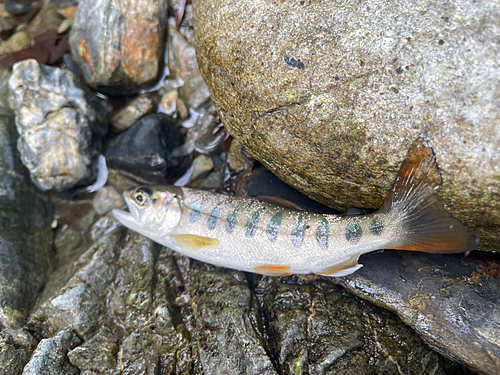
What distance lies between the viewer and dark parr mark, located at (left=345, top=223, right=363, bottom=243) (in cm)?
305

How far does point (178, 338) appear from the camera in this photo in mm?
3627

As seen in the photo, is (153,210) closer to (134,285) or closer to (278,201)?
(134,285)

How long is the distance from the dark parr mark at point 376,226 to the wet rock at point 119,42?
146 inches

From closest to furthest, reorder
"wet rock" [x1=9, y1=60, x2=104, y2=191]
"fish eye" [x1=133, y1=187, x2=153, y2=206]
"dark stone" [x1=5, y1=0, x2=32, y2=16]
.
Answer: "fish eye" [x1=133, y1=187, x2=153, y2=206] → "wet rock" [x1=9, y1=60, x2=104, y2=191] → "dark stone" [x1=5, y1=0, x2=32, y2=16]

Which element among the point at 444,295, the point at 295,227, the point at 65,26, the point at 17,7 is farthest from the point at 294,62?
the point at 17,7

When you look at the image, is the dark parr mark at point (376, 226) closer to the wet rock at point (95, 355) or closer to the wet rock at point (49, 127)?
the wet rock at point (95, 355)

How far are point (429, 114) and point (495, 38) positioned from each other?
684 mm

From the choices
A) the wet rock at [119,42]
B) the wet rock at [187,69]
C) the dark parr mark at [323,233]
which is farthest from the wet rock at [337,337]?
the wet rock at [119,42]

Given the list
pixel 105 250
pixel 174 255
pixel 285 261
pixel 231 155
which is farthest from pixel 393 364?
pixel 105 250

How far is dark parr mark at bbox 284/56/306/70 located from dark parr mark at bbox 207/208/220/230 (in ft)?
5.48

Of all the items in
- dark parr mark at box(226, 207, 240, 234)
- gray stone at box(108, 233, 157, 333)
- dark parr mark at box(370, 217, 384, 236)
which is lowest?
gray stone at box(108, 233, 157, 333)

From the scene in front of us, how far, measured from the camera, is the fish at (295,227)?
2.70 metres

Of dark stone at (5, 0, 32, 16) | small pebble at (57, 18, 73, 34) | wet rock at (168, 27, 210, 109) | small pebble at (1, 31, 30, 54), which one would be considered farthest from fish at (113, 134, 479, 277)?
dark stone at (5, 0, 32, 16)

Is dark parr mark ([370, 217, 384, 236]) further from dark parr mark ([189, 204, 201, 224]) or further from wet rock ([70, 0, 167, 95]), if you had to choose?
wet rock ([70, 0, 167, 95])
